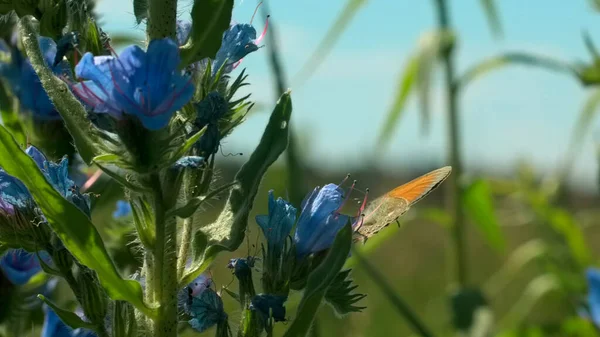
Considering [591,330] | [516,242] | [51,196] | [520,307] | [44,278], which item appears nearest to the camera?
[51,196]

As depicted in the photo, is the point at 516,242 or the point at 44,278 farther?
the point at 516,242

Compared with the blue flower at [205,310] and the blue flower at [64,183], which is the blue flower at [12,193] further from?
the blue flower at [205,310]

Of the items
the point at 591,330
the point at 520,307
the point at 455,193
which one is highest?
the point at 455,193

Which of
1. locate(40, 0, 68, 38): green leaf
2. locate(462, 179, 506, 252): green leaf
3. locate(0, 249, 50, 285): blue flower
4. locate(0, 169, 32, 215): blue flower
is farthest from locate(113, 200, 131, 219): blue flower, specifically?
locate(462, 179, 506, 252): green leaf

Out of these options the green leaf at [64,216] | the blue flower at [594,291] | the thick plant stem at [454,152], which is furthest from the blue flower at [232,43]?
the thick plant stem at [454,152]

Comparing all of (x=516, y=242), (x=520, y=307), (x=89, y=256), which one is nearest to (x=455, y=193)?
(x=520, y=307)

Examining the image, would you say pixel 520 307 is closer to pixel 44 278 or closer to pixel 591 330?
Result: pixel 591 330
